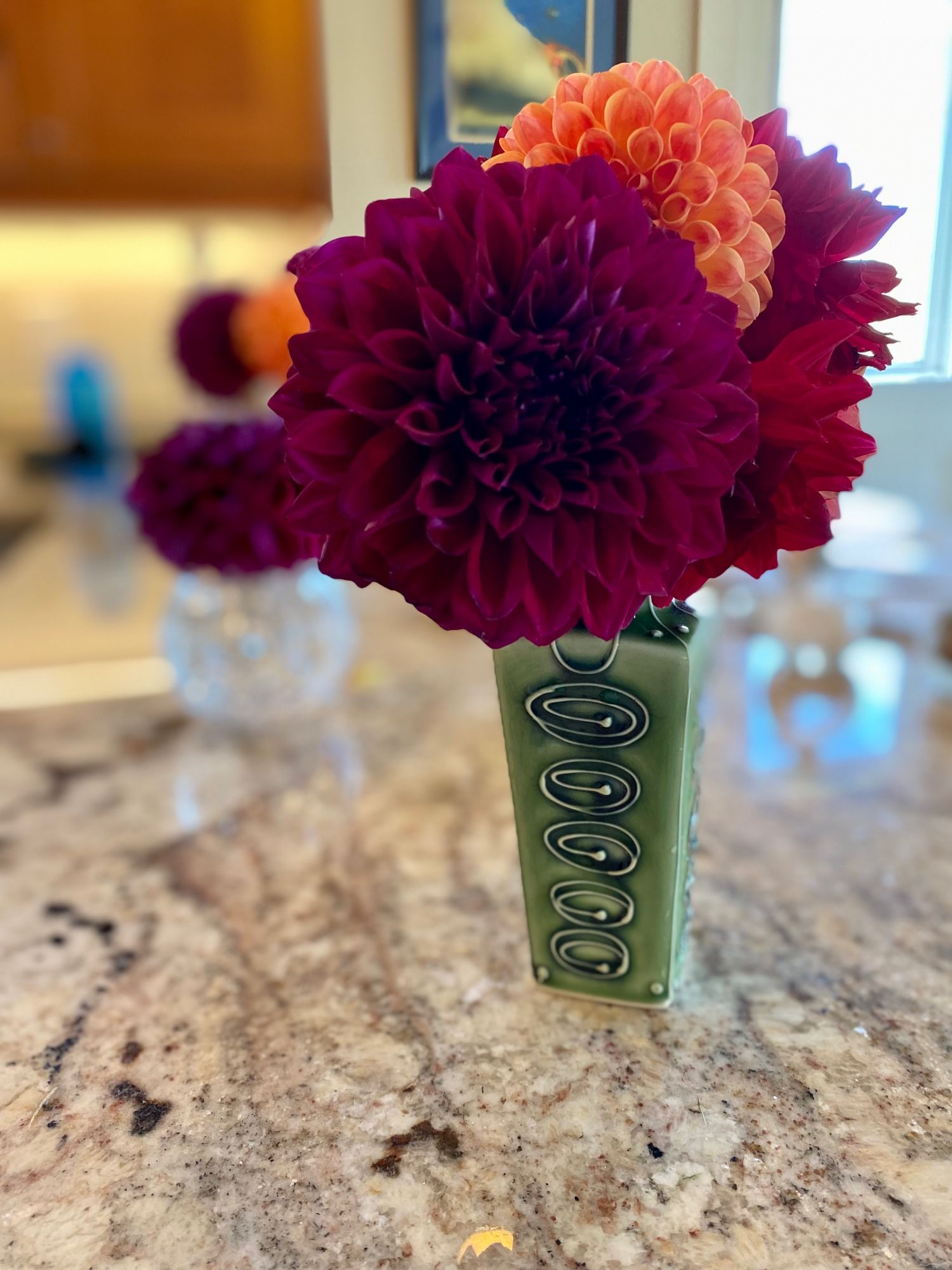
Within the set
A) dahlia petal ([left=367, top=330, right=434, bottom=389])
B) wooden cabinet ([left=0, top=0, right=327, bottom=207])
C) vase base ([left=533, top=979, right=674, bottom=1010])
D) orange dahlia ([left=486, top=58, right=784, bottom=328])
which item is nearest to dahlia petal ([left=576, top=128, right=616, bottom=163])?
orange dahlia ([left=486, top=58, right=784, bottom=328])

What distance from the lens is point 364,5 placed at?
45 centimetres

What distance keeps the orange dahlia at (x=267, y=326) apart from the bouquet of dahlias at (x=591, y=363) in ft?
1.58

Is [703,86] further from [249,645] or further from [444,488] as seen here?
[249,645]

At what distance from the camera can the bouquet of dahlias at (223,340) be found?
93cm

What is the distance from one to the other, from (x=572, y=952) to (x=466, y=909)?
114mm

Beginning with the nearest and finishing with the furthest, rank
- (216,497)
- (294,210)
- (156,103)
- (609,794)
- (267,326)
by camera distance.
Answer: (609,794)
(216,497)
(267,326)
(156,103)
(294,210)

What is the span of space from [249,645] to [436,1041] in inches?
17.1

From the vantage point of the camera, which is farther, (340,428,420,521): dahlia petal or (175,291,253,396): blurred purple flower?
(175,291,253,396): blurred purple flower

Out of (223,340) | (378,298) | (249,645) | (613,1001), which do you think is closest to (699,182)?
(378,298)

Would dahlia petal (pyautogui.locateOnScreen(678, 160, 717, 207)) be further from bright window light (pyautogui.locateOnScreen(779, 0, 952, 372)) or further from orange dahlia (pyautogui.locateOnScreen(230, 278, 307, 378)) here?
orange dahlia (pyautogui.locateOnScreen(230, 278, 307, 378))

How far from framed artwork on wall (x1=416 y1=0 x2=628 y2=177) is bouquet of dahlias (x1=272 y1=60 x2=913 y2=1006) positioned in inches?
3.0

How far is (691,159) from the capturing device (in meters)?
0.33

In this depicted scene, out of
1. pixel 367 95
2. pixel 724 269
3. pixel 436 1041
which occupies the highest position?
pixel 367 95

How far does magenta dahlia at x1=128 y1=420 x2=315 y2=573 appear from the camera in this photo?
70cm
